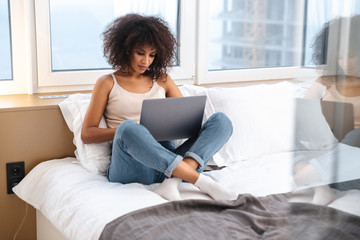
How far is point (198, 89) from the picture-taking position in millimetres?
2279

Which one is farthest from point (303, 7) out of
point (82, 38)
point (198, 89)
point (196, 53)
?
point (196, 53)

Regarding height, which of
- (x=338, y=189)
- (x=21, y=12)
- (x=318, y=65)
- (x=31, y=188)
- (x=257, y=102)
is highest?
(x=21, y=12)

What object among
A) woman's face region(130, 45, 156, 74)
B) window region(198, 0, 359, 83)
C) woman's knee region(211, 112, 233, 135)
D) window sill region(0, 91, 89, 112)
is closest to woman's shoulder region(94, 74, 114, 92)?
woman's face region(130, 45, 156, 74)

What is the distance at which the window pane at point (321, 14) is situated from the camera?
16.1 inches

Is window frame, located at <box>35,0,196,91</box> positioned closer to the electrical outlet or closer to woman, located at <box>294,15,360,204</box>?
the electrical outlet

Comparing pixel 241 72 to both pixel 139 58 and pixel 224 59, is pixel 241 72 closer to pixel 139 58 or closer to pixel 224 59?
pixel 224 59

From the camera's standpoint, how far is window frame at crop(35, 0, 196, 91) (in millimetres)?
2174

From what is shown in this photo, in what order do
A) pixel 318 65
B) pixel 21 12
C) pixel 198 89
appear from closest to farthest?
pixel 318 65
pixel 21 12
pixel 198 89

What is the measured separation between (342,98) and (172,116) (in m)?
A: 1.37

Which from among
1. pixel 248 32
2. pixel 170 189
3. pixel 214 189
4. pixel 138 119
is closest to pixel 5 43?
pixel 138 119

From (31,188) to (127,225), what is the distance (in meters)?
0.68

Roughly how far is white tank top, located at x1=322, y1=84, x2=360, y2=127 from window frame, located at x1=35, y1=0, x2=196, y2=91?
1926 millimetres

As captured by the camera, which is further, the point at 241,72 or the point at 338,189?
the point at 241,72

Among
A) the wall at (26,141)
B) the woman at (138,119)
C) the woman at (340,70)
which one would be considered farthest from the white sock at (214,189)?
the woman at (340,70)
